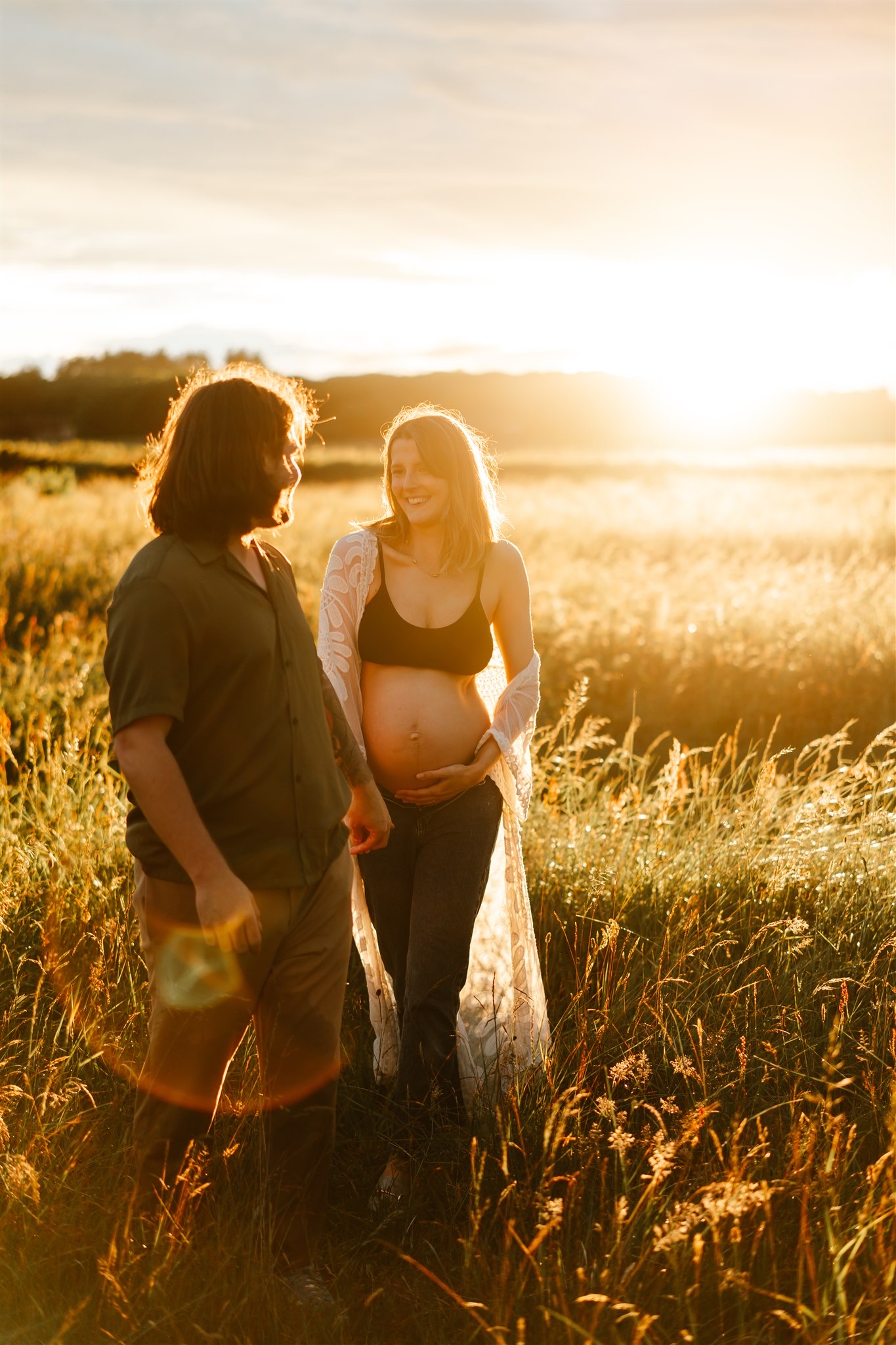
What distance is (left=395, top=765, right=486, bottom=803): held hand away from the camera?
3283mm

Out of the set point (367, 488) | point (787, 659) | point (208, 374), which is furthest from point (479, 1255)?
Answer: point (367, 488)

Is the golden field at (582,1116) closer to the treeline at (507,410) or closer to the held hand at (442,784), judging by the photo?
the held hand at (442,784)

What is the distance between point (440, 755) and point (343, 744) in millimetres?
487

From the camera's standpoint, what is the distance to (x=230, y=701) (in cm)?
239

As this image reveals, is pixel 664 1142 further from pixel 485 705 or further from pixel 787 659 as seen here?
pixel 787 659

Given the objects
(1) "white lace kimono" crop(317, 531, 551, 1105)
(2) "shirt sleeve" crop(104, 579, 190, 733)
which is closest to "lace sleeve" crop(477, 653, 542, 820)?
(1) "white lace kimono" crop(317, 531, 551, 1105)

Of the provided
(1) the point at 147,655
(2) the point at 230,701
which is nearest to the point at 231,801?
(2) the point at 230,701

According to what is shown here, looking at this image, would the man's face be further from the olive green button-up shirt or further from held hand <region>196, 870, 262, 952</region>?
held hand <region>196, 870, 262, 952</region>

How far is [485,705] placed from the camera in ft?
12.0

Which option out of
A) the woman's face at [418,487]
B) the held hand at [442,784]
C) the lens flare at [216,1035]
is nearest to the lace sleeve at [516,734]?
the held hand at [442,784]

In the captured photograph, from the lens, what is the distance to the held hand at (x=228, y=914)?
2.26 meters

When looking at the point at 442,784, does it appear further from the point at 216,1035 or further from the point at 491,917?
the point at 216,1035

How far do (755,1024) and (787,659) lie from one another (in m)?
6.08

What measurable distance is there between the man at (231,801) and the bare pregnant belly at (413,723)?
68 cm
